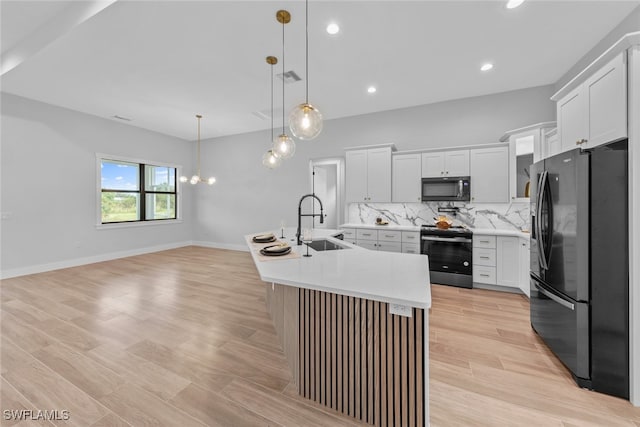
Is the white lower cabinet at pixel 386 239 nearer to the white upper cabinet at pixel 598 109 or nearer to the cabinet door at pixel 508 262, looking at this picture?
the cabinet door at pixel 508 262

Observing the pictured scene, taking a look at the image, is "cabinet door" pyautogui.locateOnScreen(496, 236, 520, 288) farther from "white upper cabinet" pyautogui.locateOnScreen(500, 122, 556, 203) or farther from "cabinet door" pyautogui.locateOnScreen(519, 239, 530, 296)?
"white upper cabinet" pyautogui.locateOnScreen(500, 122, 556, 203)

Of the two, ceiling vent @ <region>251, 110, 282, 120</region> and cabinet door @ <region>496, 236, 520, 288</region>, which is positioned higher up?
ceiling vent @ <region>251, 110, 282, 120</region>

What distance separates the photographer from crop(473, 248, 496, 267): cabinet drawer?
3.64m

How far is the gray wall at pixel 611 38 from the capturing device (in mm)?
2328

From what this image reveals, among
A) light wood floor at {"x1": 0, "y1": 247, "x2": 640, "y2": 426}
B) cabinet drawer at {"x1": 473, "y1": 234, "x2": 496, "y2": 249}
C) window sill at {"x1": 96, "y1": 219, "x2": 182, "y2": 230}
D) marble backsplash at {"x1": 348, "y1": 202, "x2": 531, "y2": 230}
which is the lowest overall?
light wood floor at {"x1": 0, "y1": 247, "x2": 640, "y2": 426}

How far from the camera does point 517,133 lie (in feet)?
11.8

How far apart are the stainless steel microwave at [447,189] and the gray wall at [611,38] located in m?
1.83

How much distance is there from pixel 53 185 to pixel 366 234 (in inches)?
243

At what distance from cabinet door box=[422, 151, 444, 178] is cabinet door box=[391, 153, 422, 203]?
0.08 metres

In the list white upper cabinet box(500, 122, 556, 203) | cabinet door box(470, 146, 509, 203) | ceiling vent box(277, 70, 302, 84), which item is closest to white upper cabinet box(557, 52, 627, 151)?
white upper cabinet box(500, 122, 556, 203)

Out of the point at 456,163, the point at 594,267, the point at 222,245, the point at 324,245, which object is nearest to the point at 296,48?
the point at 324,245

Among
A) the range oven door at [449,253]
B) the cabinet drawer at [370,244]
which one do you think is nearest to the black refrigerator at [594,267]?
the range oven door at [449,253]

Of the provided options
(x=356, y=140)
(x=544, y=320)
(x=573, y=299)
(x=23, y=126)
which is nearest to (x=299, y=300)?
(x=573, y=299)

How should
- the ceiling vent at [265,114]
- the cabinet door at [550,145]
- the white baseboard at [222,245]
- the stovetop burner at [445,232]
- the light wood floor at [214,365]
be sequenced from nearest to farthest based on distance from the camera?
the light wood floor at [214,365]
the cabinet door at [550,145]
the stovetop burner at [445,232]
the ceiling vent at [265,114]
the white baseboard at [222,245]
